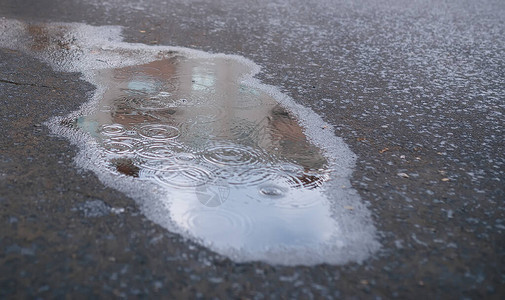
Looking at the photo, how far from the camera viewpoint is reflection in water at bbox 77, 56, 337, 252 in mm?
2369

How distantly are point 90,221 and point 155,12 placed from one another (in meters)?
5.62

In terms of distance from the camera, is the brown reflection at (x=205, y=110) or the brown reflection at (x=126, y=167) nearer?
the brown reflection at (x=126, y=167)

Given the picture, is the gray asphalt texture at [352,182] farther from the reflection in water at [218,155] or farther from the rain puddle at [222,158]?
the reflection in water at [218,155]

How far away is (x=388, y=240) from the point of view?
2260 mm

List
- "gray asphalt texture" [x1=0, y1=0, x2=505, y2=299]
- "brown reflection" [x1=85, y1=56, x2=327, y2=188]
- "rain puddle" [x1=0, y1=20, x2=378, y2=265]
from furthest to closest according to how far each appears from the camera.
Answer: "brown reflection" [x1=85, y1=56, x2=327, y2=188], "rain puddle" [x1=0, y1=20, x2=378, y2=265], "gray asphalt texture" [x1=0, y1=0, x2=505, y2=299]

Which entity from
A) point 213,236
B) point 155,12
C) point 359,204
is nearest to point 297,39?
point 155,12

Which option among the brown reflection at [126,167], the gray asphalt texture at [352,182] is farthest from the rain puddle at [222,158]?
the gray asphalt texture at [352,182]

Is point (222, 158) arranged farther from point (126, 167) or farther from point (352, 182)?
point (352, 182)

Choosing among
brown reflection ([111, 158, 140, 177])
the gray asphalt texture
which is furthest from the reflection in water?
the gray asphalt texture

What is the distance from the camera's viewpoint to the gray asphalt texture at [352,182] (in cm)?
195

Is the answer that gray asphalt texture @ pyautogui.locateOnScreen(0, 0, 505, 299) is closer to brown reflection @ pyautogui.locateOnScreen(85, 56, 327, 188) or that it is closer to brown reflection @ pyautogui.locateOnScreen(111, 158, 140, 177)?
brown reflection @ pyautogui.locateOnScreen(111, 158, 140, 177)

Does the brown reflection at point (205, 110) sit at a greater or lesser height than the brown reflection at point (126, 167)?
greater

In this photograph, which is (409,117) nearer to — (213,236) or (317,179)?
(317,179)

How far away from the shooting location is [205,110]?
3777 mm
